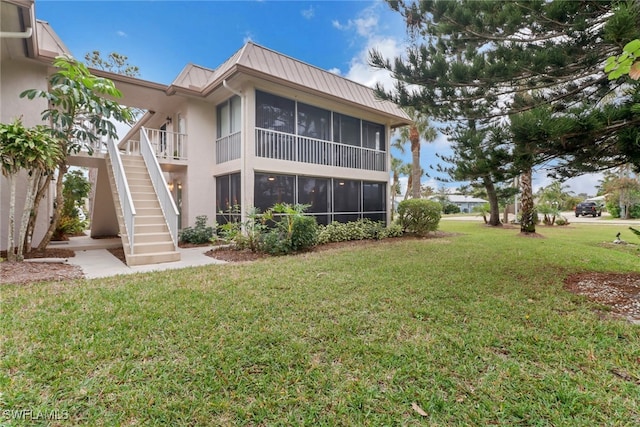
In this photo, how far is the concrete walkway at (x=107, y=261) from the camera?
577 cm

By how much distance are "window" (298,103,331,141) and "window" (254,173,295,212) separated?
1963 millimetres

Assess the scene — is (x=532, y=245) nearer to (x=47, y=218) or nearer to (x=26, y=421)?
(x=26, y=421)

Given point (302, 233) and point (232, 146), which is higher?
point (232, 146)

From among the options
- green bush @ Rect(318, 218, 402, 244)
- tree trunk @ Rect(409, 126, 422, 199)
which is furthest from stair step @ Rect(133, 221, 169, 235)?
tree trunk @ Rect(409, 126, 422, 199)

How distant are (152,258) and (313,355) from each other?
17.9ft

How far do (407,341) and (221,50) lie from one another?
1582 centimetres

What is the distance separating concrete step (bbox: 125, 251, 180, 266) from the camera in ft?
20.7

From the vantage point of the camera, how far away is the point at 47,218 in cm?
819

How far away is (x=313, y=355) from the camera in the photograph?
8.83 feet

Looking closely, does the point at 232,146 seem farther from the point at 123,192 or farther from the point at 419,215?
the point at 419,215

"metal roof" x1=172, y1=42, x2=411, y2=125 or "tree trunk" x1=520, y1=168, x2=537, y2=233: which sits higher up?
"metal roof" x1=172, y1=42, x2=411, y2=125

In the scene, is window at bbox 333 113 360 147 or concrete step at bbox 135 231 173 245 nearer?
concrete step at bbox 135 231 173 245

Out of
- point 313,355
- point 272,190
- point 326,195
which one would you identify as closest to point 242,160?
point 272,190

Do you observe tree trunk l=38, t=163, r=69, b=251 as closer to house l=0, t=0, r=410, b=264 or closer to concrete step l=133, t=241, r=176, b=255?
house l=0, t=0, r=410, b=264
